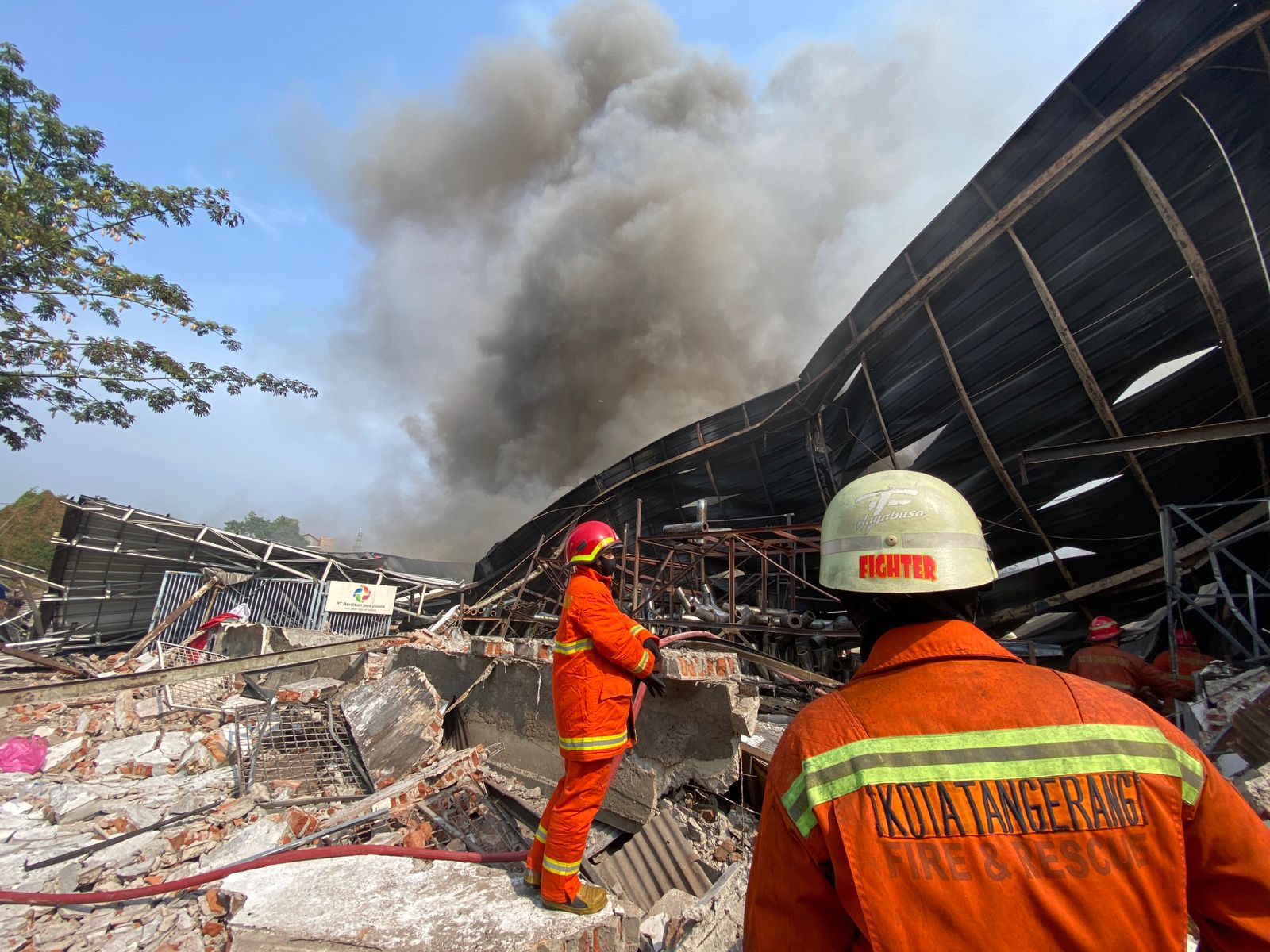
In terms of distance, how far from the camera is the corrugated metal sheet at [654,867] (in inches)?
115

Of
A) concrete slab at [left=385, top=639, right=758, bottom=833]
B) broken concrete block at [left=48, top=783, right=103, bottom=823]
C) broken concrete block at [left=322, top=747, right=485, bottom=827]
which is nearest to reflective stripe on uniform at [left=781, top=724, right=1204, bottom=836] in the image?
concrete slab at [left=385, top=639, right=758, bottom=833]

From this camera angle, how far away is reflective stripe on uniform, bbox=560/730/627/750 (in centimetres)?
259

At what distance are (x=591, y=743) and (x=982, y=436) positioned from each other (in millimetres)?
6243

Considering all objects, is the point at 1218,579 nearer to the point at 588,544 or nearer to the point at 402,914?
the point at 588,544

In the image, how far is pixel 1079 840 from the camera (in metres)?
0.81

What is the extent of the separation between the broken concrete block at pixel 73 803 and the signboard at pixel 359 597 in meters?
9.50

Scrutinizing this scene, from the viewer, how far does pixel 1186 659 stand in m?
5.57

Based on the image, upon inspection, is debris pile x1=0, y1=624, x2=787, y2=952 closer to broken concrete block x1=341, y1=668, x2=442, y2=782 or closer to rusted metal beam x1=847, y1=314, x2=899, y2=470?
broken concrete block x1=341, y1=668, x2=442, y2=782

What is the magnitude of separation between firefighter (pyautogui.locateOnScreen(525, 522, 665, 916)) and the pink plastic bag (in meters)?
5.14

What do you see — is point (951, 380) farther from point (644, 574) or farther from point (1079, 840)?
point (1079, 840)

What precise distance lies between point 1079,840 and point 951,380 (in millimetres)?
7212

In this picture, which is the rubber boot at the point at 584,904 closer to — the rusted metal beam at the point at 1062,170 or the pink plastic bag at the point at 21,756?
the pink plastic bag at the point at 21,756

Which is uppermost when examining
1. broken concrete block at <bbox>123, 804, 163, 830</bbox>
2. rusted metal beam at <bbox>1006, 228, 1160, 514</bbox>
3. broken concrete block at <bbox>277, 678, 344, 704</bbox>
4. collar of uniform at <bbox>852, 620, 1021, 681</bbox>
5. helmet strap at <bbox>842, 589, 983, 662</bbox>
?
rusted metal beam at <bbox>1006, 228, 1160, 514</bbox>

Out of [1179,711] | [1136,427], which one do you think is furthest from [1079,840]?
[1136,427]
